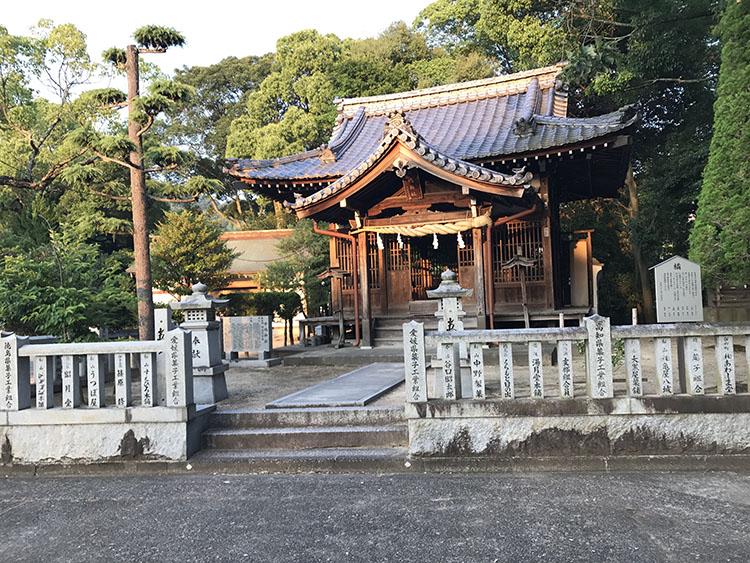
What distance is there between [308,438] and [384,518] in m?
1.85

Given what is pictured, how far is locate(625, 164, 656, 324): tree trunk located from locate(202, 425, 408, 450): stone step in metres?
17.7

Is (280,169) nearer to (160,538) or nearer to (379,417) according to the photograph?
(379,417)

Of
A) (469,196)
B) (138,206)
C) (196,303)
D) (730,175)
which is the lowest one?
(196,303)

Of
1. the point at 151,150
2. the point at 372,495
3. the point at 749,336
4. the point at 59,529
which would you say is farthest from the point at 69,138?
the point at 749,336

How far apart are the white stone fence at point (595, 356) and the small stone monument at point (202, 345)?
2981 mm

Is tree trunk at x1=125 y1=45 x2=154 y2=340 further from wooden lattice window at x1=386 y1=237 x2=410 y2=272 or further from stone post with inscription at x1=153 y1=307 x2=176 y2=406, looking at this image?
wooden lattice window at x1=386 y1=237 x2=410 y2=272

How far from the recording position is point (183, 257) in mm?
19516

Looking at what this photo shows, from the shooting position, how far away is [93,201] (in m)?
24.3

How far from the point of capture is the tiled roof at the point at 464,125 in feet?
41.0

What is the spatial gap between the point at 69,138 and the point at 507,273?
33.0 feet

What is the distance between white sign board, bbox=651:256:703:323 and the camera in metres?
5.75

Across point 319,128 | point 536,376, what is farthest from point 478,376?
point 319,128

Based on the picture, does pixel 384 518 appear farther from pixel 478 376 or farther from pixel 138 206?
pixel 138 206

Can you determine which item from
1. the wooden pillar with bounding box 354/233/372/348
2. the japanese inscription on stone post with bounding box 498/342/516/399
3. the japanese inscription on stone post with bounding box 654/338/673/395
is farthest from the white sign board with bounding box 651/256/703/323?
the wooden pillar with bounding box 354/233/372/348
